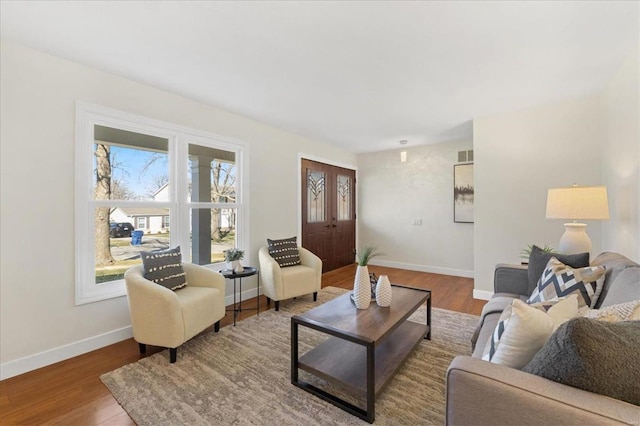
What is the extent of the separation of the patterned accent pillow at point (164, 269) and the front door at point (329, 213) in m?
2.38

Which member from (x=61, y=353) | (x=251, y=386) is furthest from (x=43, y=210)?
(x=251, y=386)

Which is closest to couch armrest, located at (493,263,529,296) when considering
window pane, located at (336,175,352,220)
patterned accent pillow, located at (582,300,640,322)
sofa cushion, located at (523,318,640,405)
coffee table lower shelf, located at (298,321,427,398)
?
coffee table lower shelf, located at (298,321,427,398)

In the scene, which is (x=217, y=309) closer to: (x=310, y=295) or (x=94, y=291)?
(x=94, y=291)

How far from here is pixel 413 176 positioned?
5.52 metres

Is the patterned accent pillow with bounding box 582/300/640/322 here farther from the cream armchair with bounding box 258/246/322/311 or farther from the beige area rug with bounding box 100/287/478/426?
the cream armchair with bounding box 258/246/322/311

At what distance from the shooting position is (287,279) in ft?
11.0

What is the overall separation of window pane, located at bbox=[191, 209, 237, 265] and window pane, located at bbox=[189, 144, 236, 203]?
0.56 ft

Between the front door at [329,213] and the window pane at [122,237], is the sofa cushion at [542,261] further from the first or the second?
the window pane at [122,237]

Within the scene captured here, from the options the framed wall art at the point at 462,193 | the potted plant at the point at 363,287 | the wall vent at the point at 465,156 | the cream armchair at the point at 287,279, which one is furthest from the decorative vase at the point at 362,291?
the wall vent at the point at 465,156

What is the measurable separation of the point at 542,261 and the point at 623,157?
50.3 inches

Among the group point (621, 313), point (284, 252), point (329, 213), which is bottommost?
point (284, 252)

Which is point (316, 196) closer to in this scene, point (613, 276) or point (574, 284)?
point (574, 284)

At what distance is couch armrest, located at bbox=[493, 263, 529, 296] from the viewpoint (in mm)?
2344

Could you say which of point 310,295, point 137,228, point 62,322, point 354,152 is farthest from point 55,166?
point 354,152
